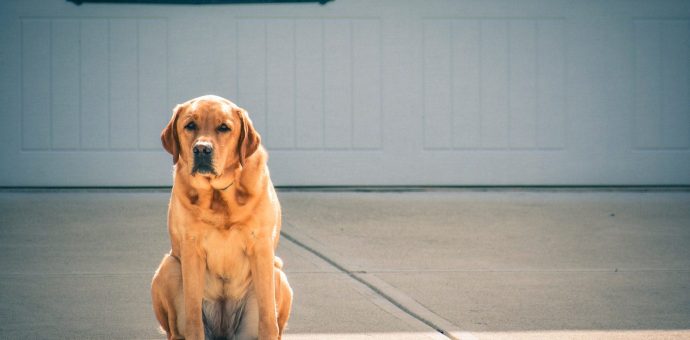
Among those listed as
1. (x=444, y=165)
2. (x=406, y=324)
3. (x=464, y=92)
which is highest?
(x=464, y=92)

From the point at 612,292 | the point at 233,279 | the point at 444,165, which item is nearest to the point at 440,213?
the point at 444,165

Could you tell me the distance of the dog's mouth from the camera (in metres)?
3.50

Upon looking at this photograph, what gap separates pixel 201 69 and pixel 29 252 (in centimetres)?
368

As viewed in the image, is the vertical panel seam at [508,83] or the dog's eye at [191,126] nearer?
the dog's eye at [191,126]

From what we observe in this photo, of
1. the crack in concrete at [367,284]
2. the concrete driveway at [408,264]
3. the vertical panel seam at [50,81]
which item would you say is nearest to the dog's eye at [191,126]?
the concrete driveway at [408,264]

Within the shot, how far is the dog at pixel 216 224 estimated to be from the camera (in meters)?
3.57

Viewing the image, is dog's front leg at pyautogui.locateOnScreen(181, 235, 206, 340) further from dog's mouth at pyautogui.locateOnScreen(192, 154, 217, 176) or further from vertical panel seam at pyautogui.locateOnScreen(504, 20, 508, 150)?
vertical panel seam at pyautogui.locateOnScreen(504, 20, 508, 150)

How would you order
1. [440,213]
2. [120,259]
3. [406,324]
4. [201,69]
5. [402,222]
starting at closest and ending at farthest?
[406,324], [120,259], [402,222], [440,213], [201,69]

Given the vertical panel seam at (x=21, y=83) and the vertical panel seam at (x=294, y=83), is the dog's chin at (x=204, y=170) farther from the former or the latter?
the vertical panel seam at (x=21, y=83)

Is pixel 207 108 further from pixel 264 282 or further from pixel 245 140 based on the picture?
pixel 264 282

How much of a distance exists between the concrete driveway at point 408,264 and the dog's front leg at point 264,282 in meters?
0.53

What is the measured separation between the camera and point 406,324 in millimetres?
4387

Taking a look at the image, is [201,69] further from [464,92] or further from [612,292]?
[612,292]

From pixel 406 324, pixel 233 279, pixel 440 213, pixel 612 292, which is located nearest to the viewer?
pixel 233 279
